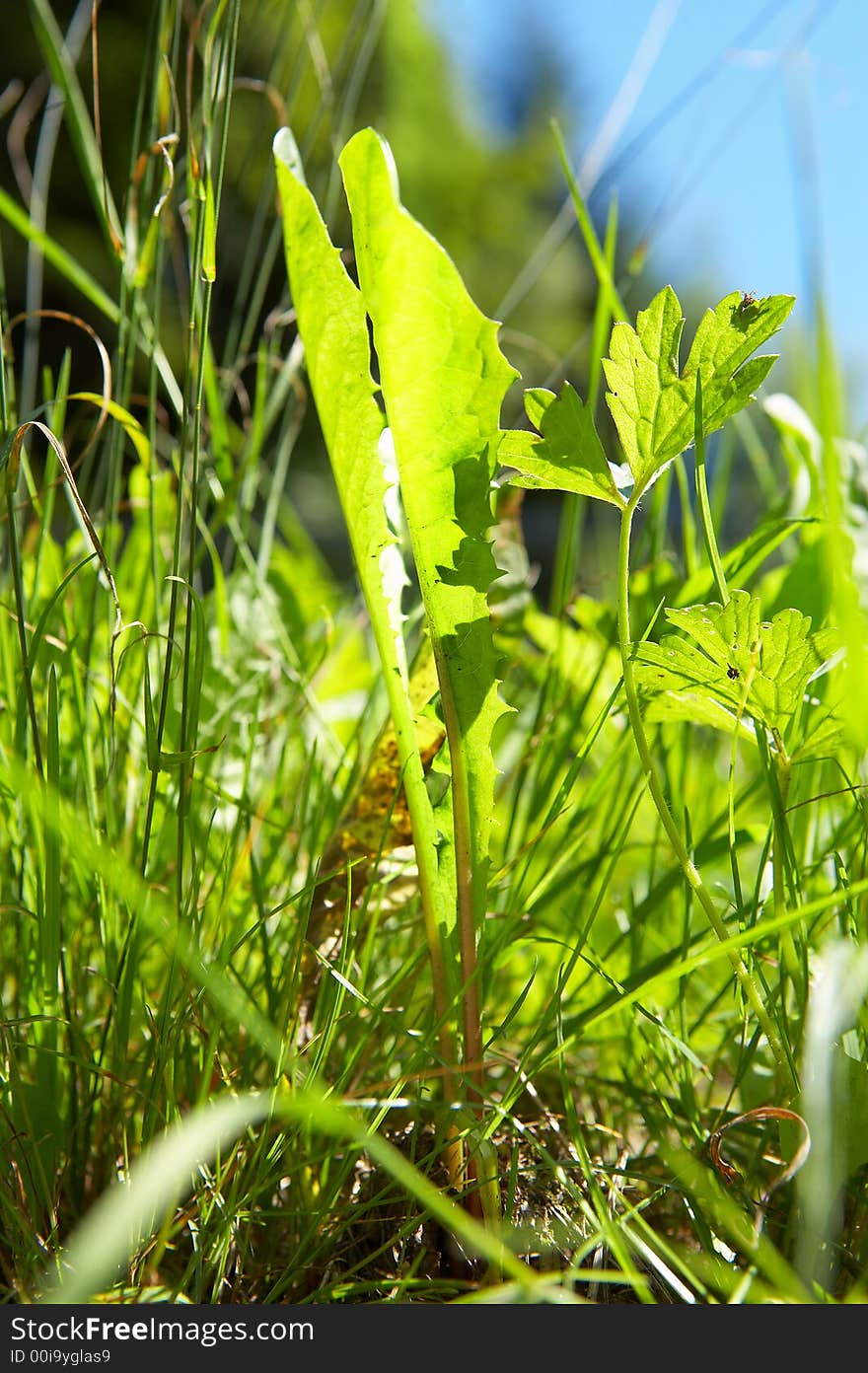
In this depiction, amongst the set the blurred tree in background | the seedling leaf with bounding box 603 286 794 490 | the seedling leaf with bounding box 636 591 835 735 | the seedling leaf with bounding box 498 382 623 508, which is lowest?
the seedling leaf with bounding box 636 591 835 735

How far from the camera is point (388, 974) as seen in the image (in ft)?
1.55

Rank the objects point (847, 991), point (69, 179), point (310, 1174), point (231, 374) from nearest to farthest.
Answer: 1. point (847, 991)
2. point (310, 1174)
3. point (231, 374)
4. point (69, 179)

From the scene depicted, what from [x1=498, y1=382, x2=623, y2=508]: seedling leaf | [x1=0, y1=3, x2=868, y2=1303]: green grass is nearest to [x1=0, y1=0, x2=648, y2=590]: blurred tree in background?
[x1=0, y1=3, x2=868, y2=1303]: green grass

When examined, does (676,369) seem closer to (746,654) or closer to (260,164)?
(746,654)

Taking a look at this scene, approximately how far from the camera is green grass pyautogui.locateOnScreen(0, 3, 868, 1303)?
10.7 inches

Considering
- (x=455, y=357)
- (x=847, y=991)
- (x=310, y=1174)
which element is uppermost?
(x=455, y=357)

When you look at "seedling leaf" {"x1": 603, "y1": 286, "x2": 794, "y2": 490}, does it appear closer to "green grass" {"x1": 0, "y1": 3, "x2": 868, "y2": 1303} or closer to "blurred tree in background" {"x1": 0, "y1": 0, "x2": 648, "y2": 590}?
"green grass" {"x1": 0, "y1": 3, "x2": 868, "y2": 1303}

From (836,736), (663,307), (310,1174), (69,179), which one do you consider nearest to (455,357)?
(663,307)

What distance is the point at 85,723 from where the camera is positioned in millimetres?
402

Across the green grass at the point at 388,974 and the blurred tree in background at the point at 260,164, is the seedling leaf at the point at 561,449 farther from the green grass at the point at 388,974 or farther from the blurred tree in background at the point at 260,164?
the blurred tree in background at the point at 260,164

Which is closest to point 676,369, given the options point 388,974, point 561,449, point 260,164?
point 561,449

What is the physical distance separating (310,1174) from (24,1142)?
3.8 inches

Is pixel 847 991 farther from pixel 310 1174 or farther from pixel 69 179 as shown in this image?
pixel 69 179

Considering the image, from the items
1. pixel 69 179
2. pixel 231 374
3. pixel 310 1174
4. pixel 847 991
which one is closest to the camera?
pixel 847 991
